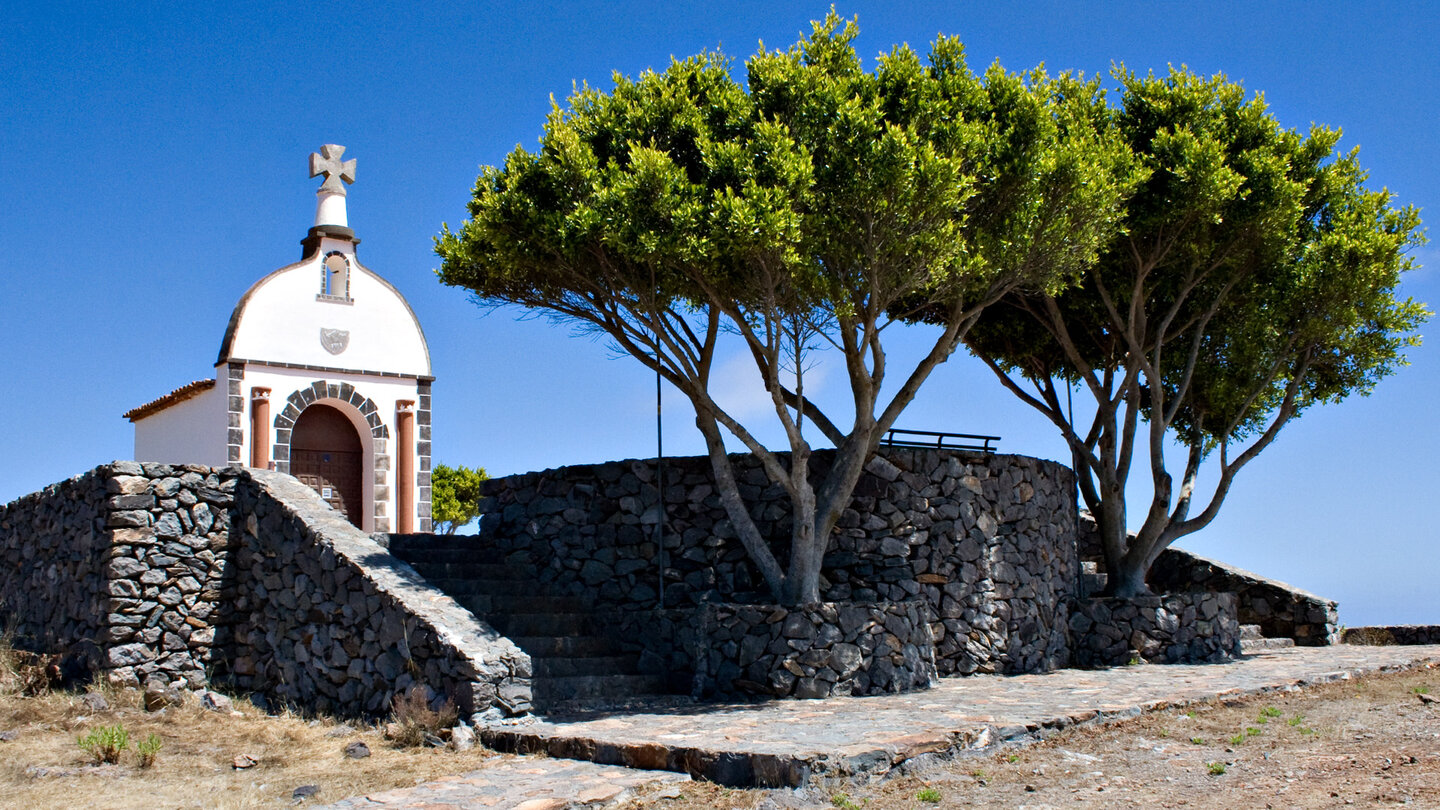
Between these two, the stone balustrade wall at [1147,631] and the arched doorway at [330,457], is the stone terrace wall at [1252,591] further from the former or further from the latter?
the arched doorway at [330,457]

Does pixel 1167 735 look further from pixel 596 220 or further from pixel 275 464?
pixel 275 464

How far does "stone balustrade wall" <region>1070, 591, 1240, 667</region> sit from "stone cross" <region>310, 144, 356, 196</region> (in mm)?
13011

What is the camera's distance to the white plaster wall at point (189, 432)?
17.5 metres

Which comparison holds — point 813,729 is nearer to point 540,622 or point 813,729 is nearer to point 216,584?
point 540,622

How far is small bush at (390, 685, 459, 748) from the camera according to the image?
29.6ft

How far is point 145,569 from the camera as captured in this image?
40.3ft

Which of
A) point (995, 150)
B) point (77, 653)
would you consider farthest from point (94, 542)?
point (995, 150)

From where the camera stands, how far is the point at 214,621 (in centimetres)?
1252

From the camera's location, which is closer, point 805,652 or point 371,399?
point 805,652

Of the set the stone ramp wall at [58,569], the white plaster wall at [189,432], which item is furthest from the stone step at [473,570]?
the white plaster wall at [189,432]

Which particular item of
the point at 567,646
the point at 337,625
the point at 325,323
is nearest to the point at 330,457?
the point at 325,323

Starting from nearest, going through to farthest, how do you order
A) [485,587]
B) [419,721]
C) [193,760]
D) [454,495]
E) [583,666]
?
1. [193,760]
2. [419,721]
3. [583,666]
4. [485,587]
5. [454,495]

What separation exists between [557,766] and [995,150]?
7.13 m

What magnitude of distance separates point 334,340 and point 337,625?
27.7 feet
